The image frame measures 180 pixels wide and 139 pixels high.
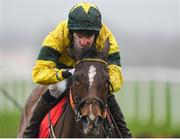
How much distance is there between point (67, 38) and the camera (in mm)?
6176

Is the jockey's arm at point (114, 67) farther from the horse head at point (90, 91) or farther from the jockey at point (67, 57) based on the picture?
the horse head at point (90, 91)

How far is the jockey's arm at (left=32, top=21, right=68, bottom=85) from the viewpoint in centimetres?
602

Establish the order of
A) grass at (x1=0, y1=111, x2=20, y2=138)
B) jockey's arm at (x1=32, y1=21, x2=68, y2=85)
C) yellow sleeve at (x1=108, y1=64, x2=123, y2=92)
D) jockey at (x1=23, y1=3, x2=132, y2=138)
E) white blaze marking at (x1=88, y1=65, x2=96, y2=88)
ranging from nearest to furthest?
white blaze marking at (x1=88, y1=65, x2=96, y2=88)
yellow sleeve at (x1=108, y1=64, x2=123, y2=92)
jockey at (x1=23, y1=3, x2=132, y2=138)
jockey's arm at (x1=32, y1=21, x2=68, y2=85)
grass at (x1=0, y1=111, x2=20, y2=138)

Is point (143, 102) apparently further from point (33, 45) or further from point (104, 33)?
point (33, 45)

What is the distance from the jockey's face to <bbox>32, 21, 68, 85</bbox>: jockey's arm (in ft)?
0.86

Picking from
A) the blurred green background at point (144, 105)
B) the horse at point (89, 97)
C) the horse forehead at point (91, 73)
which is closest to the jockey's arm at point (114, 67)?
the horse at point (89, 97)

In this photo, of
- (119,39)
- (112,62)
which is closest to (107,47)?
(112,62)

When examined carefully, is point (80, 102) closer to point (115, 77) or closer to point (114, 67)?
point (115, 77)

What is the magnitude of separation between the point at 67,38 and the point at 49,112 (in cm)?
67

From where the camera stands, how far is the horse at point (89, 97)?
214 inches

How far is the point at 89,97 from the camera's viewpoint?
5.47 metres

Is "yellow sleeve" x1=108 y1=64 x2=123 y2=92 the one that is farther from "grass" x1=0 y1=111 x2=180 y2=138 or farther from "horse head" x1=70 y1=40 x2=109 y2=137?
"grass" x1=0 y1=111 x2=180 y2=138

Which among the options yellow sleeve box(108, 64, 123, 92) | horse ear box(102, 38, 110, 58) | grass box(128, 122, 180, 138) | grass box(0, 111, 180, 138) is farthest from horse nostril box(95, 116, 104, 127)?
grass box(128, 122, 180, 138)

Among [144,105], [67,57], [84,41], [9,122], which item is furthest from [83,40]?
[144,105]
